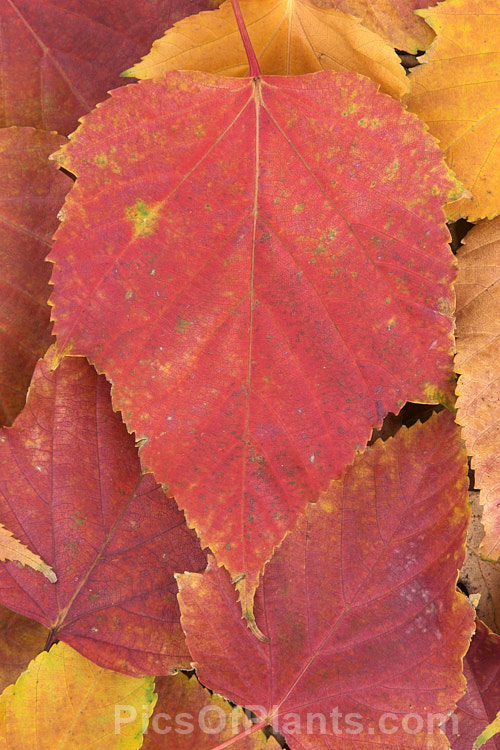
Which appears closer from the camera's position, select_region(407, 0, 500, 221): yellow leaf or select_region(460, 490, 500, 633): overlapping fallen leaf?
select_region(407, 0, 500, 221): yellow leaf

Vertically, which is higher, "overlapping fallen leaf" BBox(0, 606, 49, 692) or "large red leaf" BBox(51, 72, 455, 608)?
"large red leaf" BBox(51, 72, 455, 608)

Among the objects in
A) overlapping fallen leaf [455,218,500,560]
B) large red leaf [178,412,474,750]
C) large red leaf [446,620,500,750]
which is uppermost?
overlapping fallen leaf [455,218,500,560]

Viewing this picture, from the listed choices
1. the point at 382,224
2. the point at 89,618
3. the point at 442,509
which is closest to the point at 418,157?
the point at 382,224

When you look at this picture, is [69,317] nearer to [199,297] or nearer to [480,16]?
[199,297]

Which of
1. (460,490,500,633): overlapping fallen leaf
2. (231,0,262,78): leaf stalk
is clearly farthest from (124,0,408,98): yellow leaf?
(460,490,500,633): overlapping fallen leaf

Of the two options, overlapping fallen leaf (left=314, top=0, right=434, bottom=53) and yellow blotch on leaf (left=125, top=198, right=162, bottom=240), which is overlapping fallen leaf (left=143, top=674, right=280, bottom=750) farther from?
overlapping fallen leaf (left=314, top=0, right=434, bottom=53)

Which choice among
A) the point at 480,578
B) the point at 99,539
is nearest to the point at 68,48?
the point at 99,539
